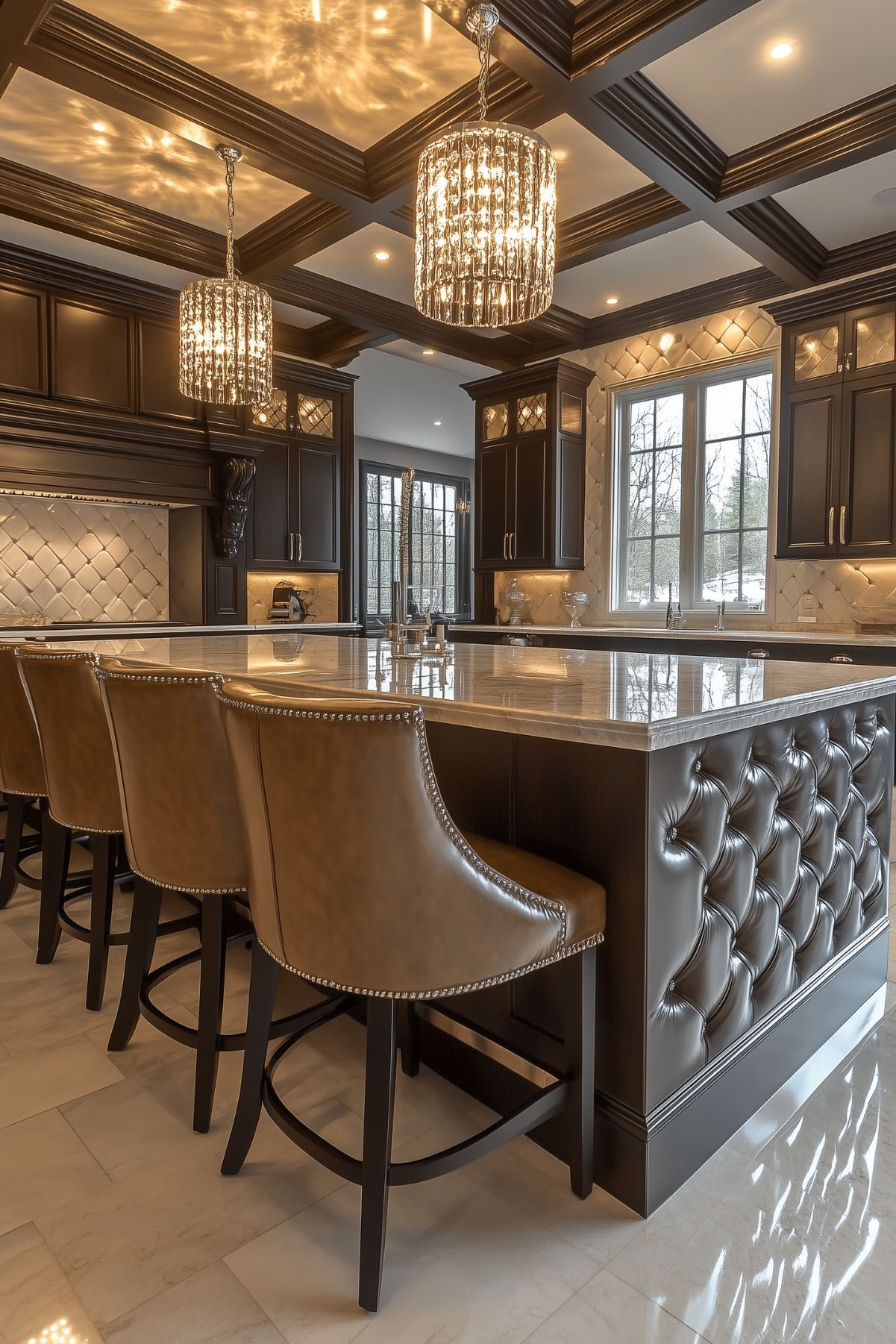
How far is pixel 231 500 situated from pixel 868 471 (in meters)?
3.87

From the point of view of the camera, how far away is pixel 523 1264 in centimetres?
127

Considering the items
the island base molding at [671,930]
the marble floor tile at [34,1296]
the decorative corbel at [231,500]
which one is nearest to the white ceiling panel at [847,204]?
the island base molding at [671,930]

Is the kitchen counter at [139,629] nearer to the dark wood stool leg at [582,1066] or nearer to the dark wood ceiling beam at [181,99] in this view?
the dark wood ceiling beam at [181,99]

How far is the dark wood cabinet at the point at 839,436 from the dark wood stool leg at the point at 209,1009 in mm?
4154

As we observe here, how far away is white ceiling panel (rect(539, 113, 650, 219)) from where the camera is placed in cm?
343

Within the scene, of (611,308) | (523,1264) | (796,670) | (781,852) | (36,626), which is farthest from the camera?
(611,308)

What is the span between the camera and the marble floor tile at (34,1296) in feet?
3.77

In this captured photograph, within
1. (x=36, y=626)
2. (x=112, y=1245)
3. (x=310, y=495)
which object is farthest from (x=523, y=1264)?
(x=310, y=495)

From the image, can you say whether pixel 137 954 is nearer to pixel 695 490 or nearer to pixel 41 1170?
pixel 41 1170

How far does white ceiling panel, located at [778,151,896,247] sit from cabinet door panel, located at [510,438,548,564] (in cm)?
223

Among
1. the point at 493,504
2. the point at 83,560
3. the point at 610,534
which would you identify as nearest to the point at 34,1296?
the point at 83,560

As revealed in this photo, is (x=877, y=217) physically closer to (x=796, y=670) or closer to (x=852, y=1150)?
(x=796, y=670)

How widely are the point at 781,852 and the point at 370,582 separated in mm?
8341

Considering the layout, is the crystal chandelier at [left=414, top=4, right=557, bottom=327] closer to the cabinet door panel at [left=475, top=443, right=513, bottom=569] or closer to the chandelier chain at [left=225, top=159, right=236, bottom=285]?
the chandelier chain at [left=225, top=159, right=236, bottom=285]
